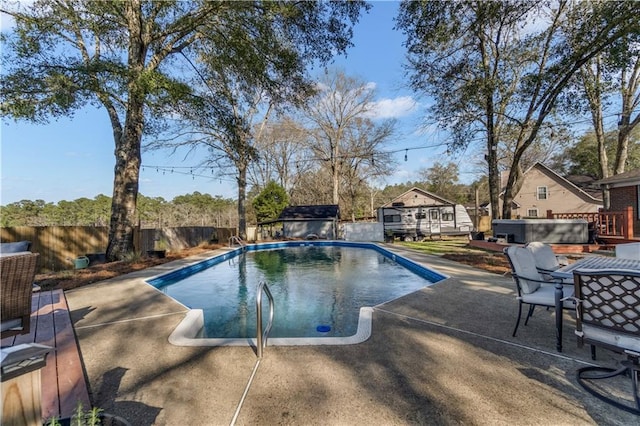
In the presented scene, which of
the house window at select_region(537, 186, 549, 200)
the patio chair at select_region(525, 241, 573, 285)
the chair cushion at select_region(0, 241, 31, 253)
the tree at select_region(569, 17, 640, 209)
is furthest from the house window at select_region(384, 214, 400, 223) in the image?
the chair cushion at select_region(0, 241, 31, 253)

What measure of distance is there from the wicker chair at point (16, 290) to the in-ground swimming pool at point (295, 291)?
154cm

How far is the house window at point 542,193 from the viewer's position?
83.4 ft

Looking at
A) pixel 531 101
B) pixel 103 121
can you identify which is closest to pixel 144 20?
pixel 103 121

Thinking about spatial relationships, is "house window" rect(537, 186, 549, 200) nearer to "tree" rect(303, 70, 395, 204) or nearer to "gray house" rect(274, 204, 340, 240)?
"tree" rect(303, 70, 395, 204)

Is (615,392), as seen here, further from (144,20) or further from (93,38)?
(93,38)

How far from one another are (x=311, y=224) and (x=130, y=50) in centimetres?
1490

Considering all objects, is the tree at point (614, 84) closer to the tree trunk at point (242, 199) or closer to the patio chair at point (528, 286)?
the patio chair at point (528, 286)

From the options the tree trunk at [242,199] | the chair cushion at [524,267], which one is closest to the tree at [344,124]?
the tree trunk at [242,199]

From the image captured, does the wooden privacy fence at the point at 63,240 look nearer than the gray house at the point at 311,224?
Yes

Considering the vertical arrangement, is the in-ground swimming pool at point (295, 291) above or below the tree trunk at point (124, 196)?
below

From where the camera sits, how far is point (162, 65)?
10.2 m

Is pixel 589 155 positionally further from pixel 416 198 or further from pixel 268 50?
pixel 268 50

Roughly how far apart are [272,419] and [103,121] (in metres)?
12.1

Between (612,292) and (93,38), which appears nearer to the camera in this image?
(612,292)
